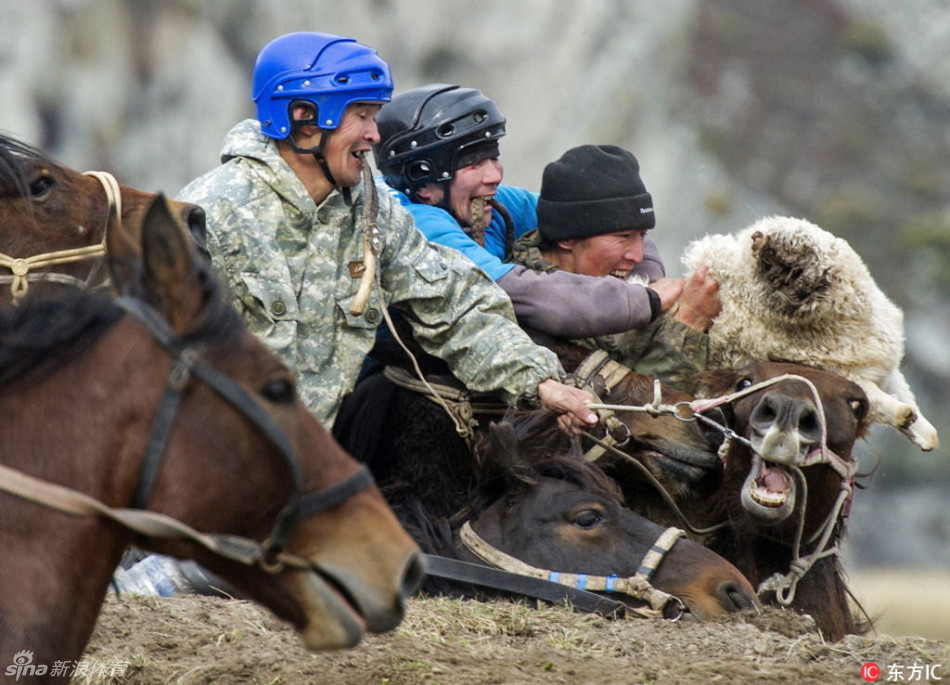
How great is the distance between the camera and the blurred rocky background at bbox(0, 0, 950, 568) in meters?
22.8

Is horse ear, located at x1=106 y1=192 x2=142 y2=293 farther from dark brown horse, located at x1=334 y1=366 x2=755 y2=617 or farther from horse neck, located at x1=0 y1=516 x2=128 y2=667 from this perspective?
dark brown horse, located at x1=334 y1=366 x2=755 y2=617

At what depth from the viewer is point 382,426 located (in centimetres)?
541

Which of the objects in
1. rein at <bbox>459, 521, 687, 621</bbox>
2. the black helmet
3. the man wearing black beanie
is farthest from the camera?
the black helmet

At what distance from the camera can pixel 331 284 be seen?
487 centimetres

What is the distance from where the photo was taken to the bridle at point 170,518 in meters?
2.58

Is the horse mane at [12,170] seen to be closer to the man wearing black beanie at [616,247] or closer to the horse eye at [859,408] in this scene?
the man wearing black beanie at [616,247]

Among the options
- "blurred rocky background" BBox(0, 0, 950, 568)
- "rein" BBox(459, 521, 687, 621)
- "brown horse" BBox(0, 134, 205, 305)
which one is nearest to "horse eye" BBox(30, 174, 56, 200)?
"brown horse" BBox(0, 134, 205, 305)

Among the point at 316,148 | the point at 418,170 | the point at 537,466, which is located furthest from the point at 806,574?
the point at 316,148

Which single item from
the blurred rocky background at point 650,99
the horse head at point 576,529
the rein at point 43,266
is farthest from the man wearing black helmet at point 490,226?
the blurred rocky background at point 650,99

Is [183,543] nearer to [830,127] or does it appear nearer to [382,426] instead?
[382,426]

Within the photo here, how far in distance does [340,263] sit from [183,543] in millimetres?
2428

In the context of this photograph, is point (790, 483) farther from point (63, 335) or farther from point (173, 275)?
point (63, 335)

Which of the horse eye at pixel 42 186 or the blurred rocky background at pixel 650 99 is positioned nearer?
the horse eye at pixel 42 186

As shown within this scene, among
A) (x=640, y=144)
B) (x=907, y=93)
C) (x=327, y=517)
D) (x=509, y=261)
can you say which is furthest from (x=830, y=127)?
(x=327, y=517)
